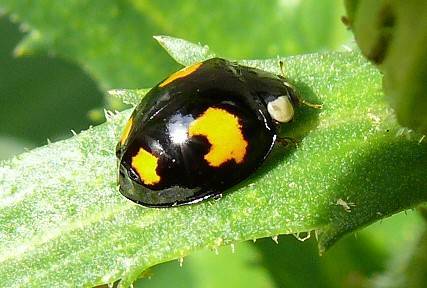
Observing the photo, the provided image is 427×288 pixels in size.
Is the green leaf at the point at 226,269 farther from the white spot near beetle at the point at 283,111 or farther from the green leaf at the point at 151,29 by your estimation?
the white spot near beetle at the point at 283,111

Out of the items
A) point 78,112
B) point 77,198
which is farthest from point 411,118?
point 78,112

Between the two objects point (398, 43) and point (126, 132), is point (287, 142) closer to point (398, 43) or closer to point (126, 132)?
point (126, 132)

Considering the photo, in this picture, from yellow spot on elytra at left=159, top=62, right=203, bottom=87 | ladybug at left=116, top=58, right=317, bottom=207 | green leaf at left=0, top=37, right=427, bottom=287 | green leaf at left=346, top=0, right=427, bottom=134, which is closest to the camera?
green leaf at left=346, top=0, right=427, bottom=134

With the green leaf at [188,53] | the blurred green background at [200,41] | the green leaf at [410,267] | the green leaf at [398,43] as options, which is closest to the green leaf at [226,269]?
the blurred green background at [200,41]

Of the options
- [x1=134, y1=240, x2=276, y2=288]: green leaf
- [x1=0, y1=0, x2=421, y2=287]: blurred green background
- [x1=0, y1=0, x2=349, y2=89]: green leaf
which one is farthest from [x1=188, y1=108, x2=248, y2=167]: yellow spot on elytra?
[x1=0, y1=0, x2=349, y2=89]: green leaf

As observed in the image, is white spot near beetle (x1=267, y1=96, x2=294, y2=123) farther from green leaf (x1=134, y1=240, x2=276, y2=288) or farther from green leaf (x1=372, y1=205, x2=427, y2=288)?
green leaf (x1=134, y1=240, x2=276, y2=288)

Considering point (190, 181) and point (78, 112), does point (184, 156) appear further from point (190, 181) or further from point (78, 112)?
point (78, 112)

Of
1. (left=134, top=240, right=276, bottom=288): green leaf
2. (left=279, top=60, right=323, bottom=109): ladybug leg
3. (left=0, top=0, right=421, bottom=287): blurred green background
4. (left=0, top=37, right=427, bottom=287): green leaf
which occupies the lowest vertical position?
(left=134, top=240, right=276, bottom=288): green leaf
